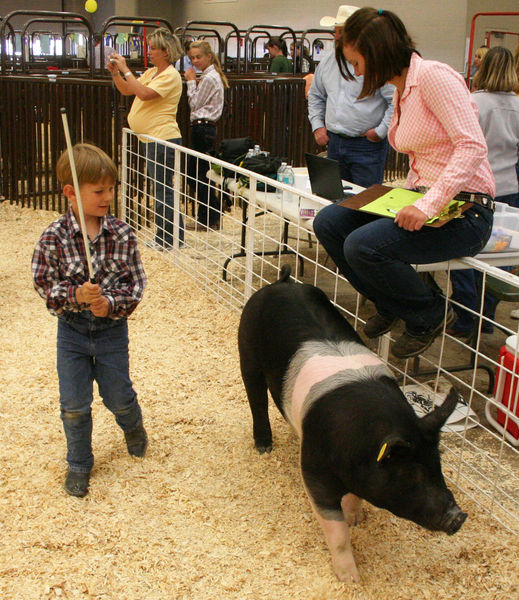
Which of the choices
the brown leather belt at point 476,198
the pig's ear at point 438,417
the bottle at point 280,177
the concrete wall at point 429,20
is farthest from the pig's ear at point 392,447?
the concrete wall at point 429,20

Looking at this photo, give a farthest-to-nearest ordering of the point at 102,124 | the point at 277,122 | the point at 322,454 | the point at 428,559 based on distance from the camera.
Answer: the point at 277,122 → the point at 102,124 → the point at 428,559 → the point at 322,454

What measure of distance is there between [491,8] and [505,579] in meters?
13.8

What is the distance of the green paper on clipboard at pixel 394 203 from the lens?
Result: 2479 millimetres

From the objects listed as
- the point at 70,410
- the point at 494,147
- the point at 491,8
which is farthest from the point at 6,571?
the point at 491,8

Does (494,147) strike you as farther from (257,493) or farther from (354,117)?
(257,493)

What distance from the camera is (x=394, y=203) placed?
261cm

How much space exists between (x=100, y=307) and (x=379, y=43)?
1.35 meters

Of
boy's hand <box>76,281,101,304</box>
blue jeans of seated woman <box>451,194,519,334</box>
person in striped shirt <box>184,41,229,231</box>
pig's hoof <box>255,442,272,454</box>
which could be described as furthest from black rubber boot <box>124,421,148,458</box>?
person in striped shirt <box>184,41,229,231</box>

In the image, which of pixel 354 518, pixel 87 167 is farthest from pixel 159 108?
pixel 354 518

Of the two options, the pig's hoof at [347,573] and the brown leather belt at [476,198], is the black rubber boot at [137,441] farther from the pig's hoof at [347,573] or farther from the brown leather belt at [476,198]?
the brown leather belt at [476,198]

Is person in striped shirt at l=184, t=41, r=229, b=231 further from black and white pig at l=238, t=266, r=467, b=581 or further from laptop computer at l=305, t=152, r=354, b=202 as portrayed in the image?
black and white pig at l=238, t=266, r=467, b=581

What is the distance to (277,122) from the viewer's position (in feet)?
27.4

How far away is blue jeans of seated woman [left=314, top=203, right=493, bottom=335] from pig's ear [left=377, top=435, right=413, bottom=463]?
0.77m

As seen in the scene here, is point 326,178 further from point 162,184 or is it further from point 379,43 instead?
point 162,184
